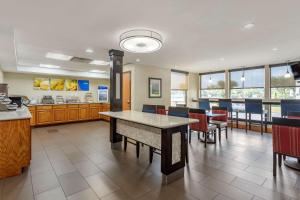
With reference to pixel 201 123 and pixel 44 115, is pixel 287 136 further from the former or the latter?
pixel 44 115

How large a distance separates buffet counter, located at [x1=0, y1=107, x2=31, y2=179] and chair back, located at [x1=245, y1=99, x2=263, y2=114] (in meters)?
6.16

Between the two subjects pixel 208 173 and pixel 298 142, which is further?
pixel 208 173

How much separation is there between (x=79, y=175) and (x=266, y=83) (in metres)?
6.87

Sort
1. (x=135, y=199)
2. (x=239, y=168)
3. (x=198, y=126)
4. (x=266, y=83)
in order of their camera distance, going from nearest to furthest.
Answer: (x=135, y=199)
(x=239, y=168)
(x=198, y=126)
(x=266, y=83)

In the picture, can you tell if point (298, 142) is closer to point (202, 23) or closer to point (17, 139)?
point (202, 23)

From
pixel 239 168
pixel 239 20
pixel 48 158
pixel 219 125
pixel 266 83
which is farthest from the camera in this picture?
pixel 266 83

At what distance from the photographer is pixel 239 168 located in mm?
2801

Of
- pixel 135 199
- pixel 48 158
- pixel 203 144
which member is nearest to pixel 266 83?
pixel 203 144

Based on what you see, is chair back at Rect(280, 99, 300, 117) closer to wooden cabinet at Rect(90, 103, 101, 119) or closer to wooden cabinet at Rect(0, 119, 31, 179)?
wooden cabinet at Rect(0, 119, 31, 179)

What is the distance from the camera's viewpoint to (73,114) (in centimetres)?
711

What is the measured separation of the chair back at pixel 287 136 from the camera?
2357 mm

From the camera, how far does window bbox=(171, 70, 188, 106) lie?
24.6 feet

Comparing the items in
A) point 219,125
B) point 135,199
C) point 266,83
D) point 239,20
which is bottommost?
point 135,199

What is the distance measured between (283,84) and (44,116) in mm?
9052
